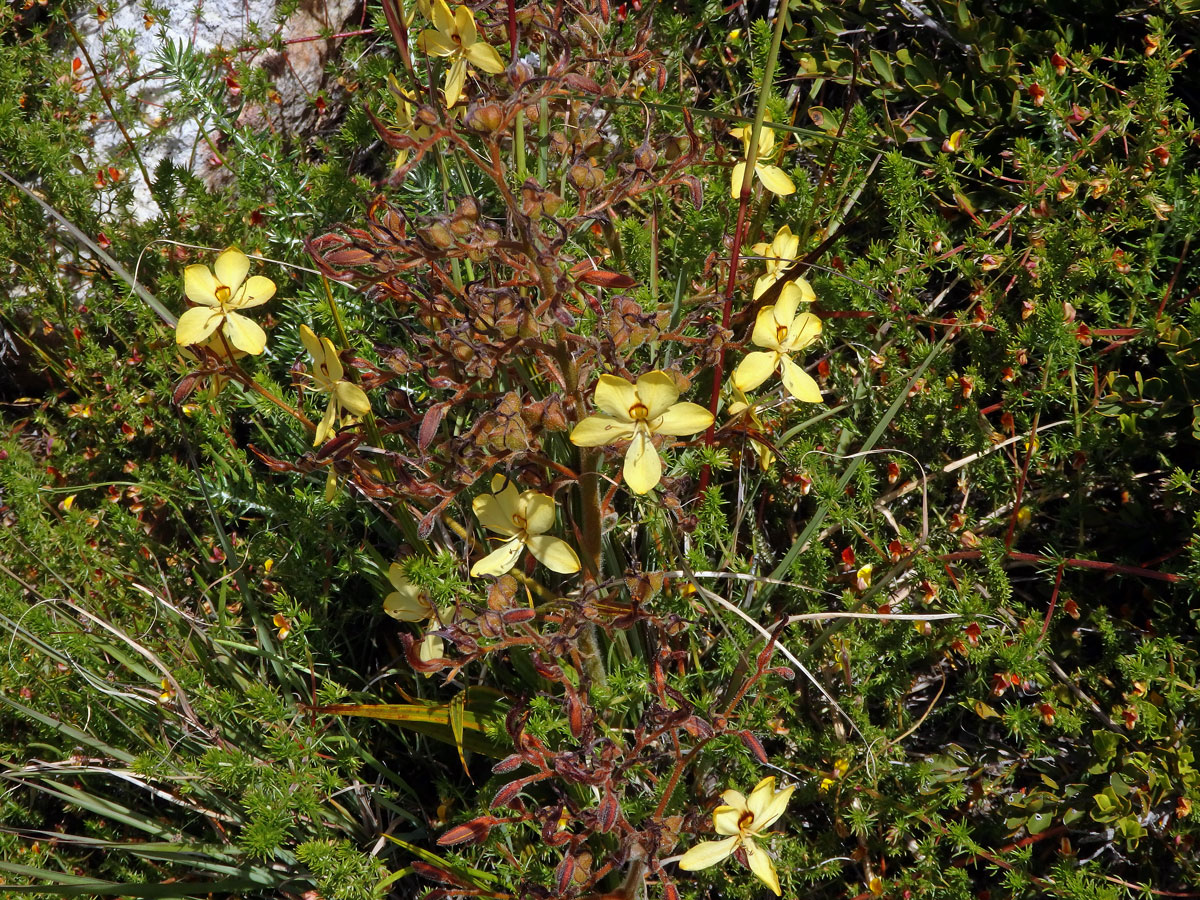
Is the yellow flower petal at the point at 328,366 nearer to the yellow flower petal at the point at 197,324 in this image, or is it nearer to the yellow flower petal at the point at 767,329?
the yellow flower petal at the point at 197,324

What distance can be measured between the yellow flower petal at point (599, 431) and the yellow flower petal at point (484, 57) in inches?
27.5

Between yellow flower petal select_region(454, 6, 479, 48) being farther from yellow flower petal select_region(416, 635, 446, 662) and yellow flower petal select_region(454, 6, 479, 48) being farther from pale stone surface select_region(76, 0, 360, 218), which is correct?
pale stone surface select_region(76, 0, 360, 218)

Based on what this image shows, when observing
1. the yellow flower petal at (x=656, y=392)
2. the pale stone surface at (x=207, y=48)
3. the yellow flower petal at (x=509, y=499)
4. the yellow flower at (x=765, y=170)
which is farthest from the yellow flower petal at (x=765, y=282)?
the pale stone surface at (x=207, y=48)

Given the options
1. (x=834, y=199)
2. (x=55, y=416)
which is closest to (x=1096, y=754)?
(x=834, y=199)

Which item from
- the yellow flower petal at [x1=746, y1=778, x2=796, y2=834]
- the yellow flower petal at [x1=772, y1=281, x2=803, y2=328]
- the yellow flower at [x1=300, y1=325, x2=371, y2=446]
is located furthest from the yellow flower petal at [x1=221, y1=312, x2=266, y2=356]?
the yellow flower petal at [x1=746, y1=778, x2=796, y2=834]

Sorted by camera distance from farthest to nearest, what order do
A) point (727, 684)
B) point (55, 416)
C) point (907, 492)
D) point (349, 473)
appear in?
1. point (55, 416)
2. point (907, 492)
3. point (727, 684)
4. point (349, 473)

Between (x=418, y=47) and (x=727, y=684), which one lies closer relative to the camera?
(x=418, y=47)

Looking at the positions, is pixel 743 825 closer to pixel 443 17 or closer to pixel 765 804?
pixel 765 804

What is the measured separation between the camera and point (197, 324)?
2.00 meters

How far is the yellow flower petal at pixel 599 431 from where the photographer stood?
1656 mm

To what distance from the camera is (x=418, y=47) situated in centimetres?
186

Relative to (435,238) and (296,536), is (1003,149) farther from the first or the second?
(296,536)

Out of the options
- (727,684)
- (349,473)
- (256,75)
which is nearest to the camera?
(349,473)

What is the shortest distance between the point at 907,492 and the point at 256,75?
2.75 meters
